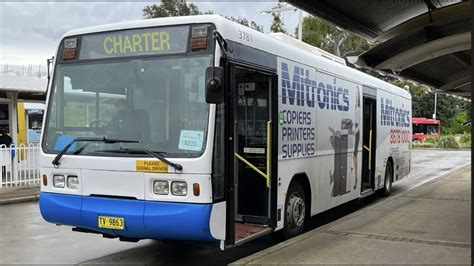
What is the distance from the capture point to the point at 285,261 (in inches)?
223

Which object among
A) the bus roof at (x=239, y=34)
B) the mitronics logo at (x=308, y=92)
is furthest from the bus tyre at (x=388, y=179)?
the bus roof at (x=239, y=34)

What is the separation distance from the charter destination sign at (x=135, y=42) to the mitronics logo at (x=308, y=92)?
1953 millimetres

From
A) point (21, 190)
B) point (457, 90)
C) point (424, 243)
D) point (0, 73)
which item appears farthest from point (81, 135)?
point (457, 90)

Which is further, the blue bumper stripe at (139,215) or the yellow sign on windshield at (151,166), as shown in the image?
the yellow sign on windshield at (151,166)

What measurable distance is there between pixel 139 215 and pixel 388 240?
3.31 metres

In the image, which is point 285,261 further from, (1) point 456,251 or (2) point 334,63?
(2) point 334,63

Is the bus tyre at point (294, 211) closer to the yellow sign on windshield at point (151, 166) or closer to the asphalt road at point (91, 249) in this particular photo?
the asphalt road at point (91, 249)

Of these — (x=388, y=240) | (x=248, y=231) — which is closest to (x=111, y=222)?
(x=248, y=231)

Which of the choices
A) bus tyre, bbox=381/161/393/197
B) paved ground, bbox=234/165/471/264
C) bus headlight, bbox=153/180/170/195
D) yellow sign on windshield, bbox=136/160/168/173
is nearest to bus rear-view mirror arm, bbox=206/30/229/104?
yellow sign on windshield, bbox=136/160/168/173

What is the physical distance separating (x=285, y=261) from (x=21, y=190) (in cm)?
1018

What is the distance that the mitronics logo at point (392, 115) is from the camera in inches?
492

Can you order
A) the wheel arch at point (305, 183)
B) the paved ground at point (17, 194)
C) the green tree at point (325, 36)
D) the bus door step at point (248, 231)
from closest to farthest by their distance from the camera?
1. the bus door step at point (248, 231)
2. the wheel arch at point (305, 183)
3. the paved ground at point (17, 194)
4. the green tree at point (325, 36)

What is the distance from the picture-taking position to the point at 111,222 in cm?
578

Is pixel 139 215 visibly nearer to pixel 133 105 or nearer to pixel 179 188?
pixel 179 188
